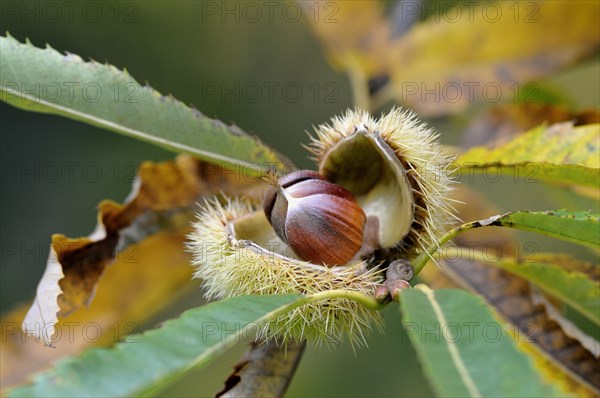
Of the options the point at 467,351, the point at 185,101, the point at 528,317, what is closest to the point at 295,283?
the point at 467,351

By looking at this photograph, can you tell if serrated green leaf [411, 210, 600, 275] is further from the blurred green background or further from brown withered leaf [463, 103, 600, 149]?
the blurred green background

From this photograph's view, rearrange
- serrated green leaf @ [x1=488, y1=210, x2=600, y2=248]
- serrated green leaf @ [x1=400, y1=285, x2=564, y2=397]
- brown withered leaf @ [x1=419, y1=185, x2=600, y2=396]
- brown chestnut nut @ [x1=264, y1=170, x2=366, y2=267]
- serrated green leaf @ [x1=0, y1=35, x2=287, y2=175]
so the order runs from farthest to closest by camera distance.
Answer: brown withered leaf @ [x1=419, y1=185, x2=600, y2=396]
serrated green leaf @ [x1=0, y1=35, x2=287, y2=175]
brown chestnut nut @ [x1=264, y1=170, x2=366, y2=267]
serrated green leaf @ [x1=488, y1=210, x2=600, y2=248]
serrated green leaf @ [x1=400, y1=285, x2=564, y2=397]

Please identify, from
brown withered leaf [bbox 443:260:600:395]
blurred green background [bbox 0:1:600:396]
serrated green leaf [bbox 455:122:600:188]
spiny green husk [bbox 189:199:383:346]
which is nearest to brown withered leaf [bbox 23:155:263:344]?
spiny green husk [bbox 189:199:383:346]

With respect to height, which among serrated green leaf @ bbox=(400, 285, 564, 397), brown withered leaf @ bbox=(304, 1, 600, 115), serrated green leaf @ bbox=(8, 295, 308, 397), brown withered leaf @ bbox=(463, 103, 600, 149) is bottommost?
serrated green leaf @ bbox=(400, 285, 564, 397)

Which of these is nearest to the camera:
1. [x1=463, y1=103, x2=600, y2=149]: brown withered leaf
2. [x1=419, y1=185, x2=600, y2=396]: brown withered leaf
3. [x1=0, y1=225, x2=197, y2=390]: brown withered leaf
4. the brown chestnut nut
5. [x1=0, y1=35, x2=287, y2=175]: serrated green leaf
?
the brown chestnut nut

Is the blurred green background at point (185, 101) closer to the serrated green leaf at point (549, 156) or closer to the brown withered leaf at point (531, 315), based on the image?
the brown withered leaf at point (531, 315)

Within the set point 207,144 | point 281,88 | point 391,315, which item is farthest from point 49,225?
point 207,144

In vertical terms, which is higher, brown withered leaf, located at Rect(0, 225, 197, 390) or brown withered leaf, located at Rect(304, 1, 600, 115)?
brown withered leaf, located at Rect(304, 1, 600, 115)

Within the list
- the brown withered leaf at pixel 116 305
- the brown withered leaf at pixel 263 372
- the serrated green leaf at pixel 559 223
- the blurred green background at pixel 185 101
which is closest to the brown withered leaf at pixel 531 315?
the serrated green leaf at pixel 559 223

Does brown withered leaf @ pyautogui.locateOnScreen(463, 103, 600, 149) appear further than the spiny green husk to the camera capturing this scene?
Yes
